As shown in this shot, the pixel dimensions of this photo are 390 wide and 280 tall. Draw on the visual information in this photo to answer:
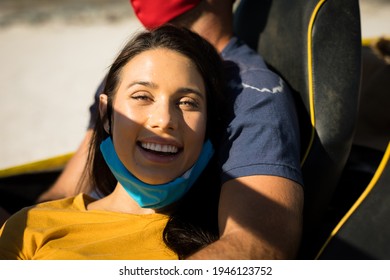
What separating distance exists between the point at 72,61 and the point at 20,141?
1.66 meters

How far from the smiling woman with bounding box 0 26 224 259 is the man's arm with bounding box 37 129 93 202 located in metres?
0.44

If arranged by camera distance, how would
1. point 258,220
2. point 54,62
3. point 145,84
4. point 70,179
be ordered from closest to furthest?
point 258,220
point 145,84
point 70,179
point 54,62

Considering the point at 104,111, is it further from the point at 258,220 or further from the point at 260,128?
the point at 258,220

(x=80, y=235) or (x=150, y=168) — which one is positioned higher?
(x=150, y=168)

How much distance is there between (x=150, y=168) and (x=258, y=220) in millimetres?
301

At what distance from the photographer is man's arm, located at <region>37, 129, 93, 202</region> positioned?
2.24m

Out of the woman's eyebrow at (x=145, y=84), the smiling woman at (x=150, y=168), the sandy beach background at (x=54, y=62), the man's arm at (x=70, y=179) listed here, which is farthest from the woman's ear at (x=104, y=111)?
the sandy beach background at (x=54, y=62)

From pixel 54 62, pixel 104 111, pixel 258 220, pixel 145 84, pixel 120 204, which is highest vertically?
pixel 145 84

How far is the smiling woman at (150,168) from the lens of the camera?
1.58 meters

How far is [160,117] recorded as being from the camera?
158 centimetres

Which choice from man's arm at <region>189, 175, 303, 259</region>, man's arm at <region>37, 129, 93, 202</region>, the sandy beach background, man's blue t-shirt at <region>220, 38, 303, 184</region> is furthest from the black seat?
the sandy beach background

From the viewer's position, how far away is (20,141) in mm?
4434

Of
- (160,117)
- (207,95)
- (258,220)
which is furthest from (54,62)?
(258,220)
